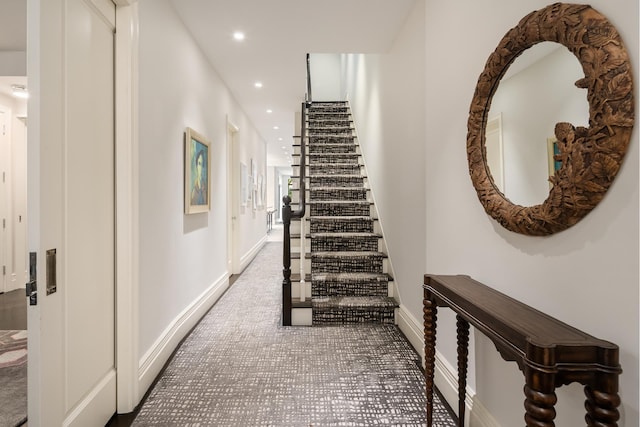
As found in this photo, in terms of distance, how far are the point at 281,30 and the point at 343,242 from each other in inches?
86.9

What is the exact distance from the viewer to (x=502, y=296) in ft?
4.10

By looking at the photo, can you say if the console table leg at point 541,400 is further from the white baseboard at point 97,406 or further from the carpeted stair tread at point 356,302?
the carpeted stair tread at point 356,302

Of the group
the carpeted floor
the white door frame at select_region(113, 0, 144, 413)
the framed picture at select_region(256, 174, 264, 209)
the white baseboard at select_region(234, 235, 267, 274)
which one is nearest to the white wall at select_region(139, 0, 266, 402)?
the white door frame at select_region(113, 0, 144, 413)

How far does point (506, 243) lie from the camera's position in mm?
1309

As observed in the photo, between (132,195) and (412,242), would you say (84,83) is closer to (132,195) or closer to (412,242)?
(132,195)

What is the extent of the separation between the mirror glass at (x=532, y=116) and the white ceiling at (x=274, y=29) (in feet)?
5.22

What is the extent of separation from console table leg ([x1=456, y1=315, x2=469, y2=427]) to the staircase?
141 centimetres

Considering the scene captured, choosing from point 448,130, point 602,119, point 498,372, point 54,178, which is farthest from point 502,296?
point 54,178

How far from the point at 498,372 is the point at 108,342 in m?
1.90

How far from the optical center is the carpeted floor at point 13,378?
67.1 inches

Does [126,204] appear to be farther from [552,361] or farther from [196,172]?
[552,361]

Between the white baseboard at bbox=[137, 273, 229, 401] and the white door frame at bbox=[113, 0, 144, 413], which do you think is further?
the white baseboard at bbox=[137, 273, 229, 401]

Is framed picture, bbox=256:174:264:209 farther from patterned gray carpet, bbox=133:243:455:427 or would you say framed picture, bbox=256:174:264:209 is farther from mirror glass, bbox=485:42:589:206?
mirror glass, bbox=485:42:589:206

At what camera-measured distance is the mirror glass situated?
97cm
